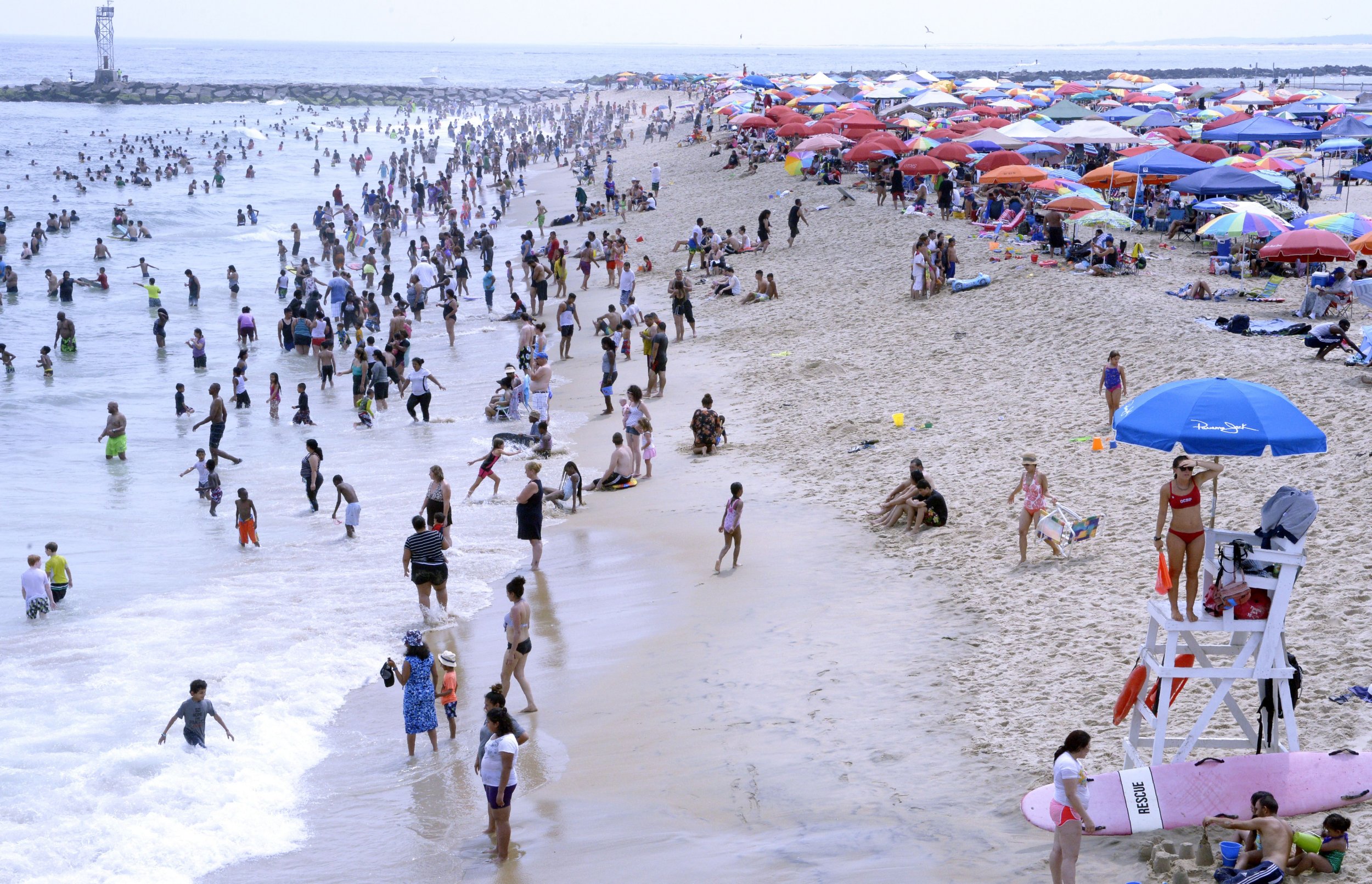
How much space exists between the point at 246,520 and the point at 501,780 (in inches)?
303

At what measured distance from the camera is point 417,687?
8.48 m

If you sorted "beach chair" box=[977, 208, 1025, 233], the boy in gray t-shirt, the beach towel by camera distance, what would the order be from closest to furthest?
the boy in gray t-shirt < the beach towel < "beach chair" box=[977, 208, 1025, 233]

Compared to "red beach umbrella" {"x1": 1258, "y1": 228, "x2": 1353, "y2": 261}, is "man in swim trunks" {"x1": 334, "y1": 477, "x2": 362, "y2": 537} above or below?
below

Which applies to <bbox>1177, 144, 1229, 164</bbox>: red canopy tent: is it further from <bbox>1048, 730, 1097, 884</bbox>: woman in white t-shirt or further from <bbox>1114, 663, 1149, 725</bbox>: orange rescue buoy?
<bbox>1048, 730, 1097, 884</bbox>: woman in white t-shirt

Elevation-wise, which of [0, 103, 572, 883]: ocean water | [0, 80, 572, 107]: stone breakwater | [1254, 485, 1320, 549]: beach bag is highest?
[0, 80, 572, 107]: stone breakwater

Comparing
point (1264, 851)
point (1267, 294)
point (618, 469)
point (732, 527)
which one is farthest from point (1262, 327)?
point (1264, 851)

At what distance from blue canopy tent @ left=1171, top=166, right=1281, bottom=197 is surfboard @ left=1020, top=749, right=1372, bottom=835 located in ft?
58.8

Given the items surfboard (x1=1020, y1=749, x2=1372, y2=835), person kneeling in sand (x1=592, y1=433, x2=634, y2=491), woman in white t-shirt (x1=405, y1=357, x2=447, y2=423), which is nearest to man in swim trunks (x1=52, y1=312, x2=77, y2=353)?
woman in white t-shirt (x1=405, y1=357, x2=447, y2=423)

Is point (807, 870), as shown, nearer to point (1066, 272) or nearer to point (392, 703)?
point (392, 703)

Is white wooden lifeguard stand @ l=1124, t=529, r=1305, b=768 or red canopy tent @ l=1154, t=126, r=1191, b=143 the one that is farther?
red canopy tent @ l=1154, t=126, r=1191, b=143

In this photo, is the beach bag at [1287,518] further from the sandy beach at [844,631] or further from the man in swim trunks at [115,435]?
the man in swim trunks at [115,435]

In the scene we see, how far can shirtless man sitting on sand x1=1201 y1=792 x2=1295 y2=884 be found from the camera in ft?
17.7

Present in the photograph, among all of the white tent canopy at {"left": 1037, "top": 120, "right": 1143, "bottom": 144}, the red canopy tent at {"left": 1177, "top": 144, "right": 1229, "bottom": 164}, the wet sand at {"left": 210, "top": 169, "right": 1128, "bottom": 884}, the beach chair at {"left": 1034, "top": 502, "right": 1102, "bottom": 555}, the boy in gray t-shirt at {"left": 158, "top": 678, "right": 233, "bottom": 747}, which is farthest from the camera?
the white tent canopy at {"left": 1037, "top": 120, "right": 1143, "bottom": 144}

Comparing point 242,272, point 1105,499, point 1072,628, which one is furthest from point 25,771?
point 242,272
